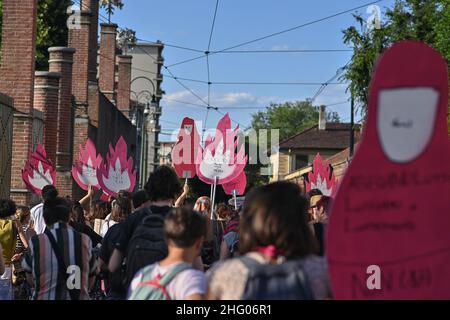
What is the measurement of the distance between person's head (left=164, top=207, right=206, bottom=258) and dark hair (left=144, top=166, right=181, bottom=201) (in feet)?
6.51

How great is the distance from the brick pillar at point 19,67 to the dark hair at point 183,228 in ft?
55.3

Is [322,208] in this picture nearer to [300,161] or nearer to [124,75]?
[124,75]

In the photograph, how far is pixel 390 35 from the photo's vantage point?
37188 mm

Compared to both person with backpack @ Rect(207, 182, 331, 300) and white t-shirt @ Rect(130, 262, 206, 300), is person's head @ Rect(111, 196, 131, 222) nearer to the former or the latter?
white t-shirt @ Rect(130, 262, 206, 300)

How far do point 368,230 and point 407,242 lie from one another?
6.5 inches

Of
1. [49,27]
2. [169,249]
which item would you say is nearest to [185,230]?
[169,249]

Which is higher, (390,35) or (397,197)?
(390,35)

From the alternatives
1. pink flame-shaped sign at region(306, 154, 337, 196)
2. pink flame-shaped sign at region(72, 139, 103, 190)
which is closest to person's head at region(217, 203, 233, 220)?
pink flame-shaped sign at region(72, 139, 103, 190)

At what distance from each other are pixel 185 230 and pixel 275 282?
3.18ft

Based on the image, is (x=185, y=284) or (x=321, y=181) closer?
(x=185, y=284)

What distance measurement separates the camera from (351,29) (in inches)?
1364
